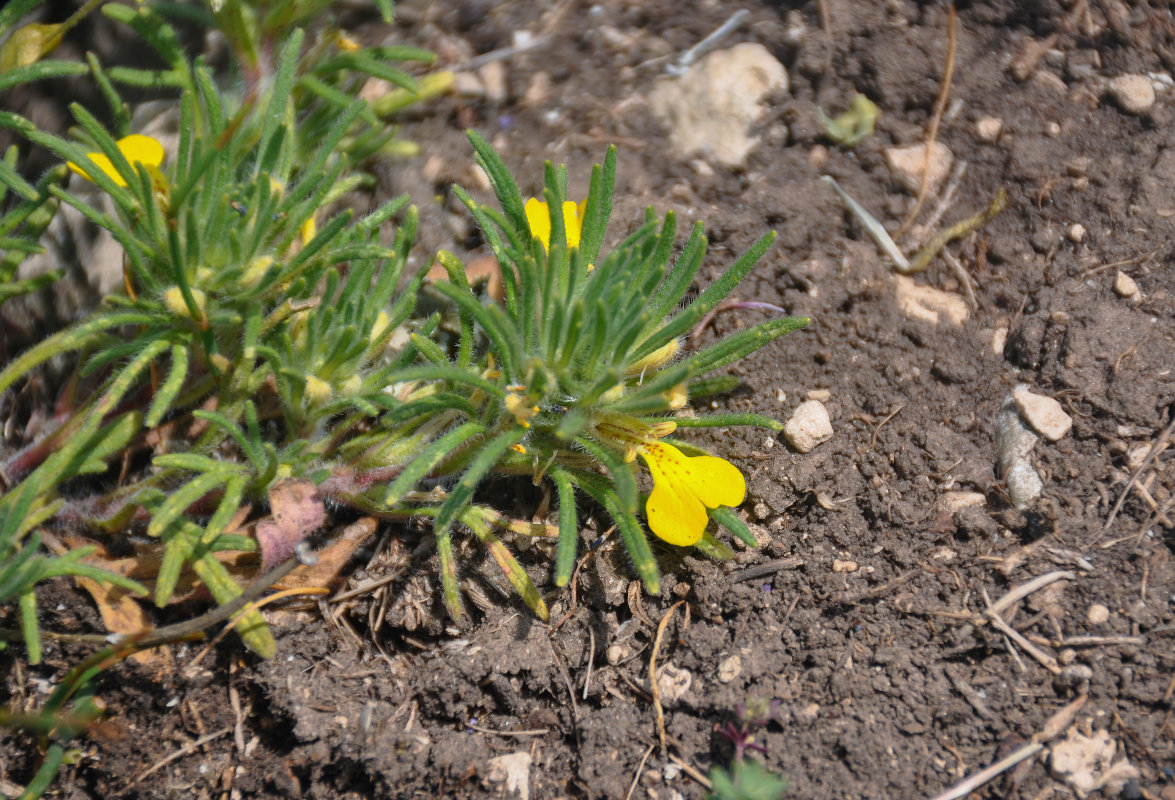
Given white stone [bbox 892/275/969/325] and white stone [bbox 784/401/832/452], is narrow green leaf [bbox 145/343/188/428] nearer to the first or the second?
white stone [bbox 784/401/832/452]

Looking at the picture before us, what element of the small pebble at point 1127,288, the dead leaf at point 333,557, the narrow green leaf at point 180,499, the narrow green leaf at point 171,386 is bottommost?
the dead leaf at point 333,557

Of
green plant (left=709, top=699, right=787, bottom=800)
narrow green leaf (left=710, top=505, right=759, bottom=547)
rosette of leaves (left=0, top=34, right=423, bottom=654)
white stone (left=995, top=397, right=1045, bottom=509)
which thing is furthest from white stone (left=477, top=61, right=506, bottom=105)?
green plant (left=709, top=699, right=787, bottom=800)

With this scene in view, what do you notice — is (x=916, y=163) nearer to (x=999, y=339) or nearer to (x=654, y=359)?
(x=999, y=339)

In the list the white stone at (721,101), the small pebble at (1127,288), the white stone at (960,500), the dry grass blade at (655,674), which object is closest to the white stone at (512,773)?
the dry grass blade at (655,674)

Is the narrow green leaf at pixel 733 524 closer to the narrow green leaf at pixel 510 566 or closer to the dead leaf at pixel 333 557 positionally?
the narrow green leaf at pixel 510 566

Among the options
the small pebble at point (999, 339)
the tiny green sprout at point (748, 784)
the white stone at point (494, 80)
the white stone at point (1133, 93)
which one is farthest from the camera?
the white stone at point (494, 80)

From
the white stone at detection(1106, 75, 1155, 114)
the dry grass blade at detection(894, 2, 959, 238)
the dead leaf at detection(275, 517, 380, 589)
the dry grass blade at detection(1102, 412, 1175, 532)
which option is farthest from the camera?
the dry grass blade at detection(894, 2, 959, 238)
